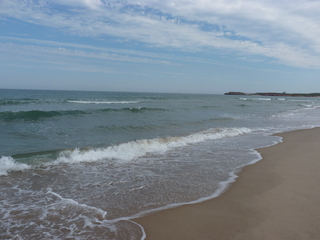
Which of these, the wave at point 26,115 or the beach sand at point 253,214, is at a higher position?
the wave at point 26,115

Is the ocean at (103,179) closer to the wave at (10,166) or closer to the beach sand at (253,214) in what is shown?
the wave at (10,166)

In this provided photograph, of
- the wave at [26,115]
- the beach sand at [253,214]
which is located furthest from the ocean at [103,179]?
the wave at [26,115]

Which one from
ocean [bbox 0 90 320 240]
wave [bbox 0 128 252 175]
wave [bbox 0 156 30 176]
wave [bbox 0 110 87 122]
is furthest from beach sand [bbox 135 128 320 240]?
wave [bbox 0 110 87 122]

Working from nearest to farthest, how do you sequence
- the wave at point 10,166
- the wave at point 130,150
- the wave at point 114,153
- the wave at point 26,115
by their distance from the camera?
the wave at point 10,166
the wave at point 114,153
the wave at point 130,150
the wave at point 26,115

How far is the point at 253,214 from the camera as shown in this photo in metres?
3.84

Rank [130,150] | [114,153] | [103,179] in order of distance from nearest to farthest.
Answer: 1. [103,179]
2. [114,153]
3. [130,150]

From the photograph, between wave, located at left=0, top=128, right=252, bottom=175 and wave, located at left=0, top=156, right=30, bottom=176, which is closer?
wave, located at left=0, top=156, right=30, bottom=176

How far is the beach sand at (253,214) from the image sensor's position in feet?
10.8

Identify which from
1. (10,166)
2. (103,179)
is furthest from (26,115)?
(103,179)

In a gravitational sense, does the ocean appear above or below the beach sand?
below

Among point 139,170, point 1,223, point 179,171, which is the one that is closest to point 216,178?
point 179,171

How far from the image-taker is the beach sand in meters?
3.30

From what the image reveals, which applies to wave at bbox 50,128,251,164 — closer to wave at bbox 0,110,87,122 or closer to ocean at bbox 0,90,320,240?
ocean at bbox 0,90,320,240

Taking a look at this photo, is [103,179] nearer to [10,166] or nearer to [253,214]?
[10,166]
